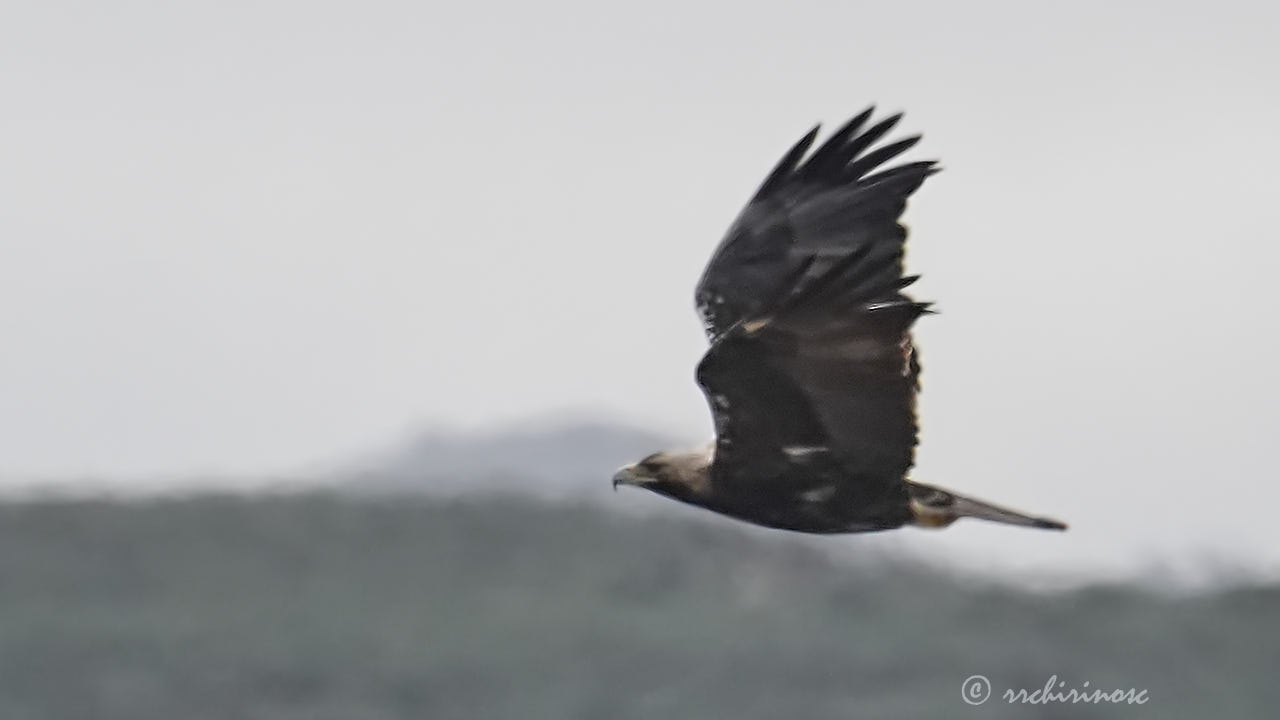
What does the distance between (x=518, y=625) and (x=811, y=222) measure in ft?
94.1

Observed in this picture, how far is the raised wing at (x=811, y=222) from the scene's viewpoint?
28.6 feet

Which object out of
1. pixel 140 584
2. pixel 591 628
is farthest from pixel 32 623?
pixel 591 628

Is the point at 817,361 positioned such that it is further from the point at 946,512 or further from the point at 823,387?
the point at 946,512

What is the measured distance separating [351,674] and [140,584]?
5.85 m

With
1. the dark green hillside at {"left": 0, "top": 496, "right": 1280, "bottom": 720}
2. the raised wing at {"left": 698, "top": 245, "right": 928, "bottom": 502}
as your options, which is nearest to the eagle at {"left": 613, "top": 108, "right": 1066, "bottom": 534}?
the raised wing at {"left": 698, "top": 245, "right": 928, "bottom": 502}

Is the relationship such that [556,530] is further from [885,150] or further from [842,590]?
[885,150]

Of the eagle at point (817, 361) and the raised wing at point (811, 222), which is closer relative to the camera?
the eagle at point (817, 361)

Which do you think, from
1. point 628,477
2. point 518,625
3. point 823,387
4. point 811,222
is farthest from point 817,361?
point 518,625

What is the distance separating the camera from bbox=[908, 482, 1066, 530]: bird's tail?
29.5 ft

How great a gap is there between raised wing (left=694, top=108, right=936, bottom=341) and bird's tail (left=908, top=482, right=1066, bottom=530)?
0.95 m

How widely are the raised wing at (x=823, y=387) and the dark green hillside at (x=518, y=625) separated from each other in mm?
19802

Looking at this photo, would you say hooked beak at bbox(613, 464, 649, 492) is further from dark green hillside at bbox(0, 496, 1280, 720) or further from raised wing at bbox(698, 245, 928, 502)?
dark green hillside at bbox(0, 496, 1280, 720)

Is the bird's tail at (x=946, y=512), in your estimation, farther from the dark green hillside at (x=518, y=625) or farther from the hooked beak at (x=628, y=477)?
the dark green hillside at (x=518, y=625)

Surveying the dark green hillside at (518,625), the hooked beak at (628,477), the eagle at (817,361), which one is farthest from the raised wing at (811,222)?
the dark green hillside at (518,625)
